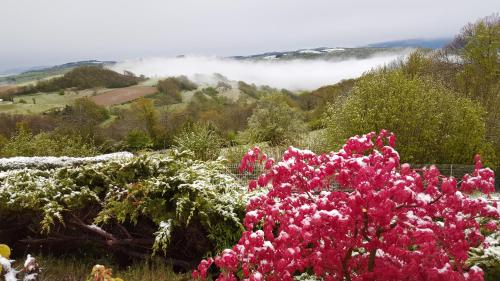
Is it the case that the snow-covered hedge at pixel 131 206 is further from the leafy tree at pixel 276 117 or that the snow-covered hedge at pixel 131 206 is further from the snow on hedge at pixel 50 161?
the leafy tree at pixel 276 117

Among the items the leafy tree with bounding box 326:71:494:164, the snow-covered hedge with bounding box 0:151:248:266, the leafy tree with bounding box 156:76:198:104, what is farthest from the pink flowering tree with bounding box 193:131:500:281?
the leafy tree with bounding box 156:76:198:104

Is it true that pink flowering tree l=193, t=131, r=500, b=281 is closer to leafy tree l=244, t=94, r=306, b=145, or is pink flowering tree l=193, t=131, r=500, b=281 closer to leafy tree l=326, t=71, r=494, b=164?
leafy tree l=326, t=71, r=494, b=164

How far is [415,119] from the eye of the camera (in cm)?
1452

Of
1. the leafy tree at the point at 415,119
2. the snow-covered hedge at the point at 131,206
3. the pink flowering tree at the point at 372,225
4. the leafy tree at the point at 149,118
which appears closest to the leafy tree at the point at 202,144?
the leafy tree at the point at 415,119

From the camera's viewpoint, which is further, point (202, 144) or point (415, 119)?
point (202, 144)

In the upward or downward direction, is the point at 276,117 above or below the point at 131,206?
below

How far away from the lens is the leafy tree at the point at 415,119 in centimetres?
1442

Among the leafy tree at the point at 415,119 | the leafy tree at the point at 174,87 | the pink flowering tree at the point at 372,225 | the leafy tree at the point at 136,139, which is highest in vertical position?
the pink flowering tree at the point at 372,225

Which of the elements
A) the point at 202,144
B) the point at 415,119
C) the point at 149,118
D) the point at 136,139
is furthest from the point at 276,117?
the point at 415,119

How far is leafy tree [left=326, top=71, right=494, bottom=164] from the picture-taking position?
14.4 meters

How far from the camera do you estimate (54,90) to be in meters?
50.8

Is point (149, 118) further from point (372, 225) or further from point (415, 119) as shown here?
point (372, 225)

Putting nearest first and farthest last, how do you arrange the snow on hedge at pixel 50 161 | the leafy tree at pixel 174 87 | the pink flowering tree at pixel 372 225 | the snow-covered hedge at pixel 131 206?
the pink flowering tree at pixel 372 225, the snow-covered hedge at pixel 131 206, the snow on hedge at pixel 50 161, the leafy tree at pixel 174 87

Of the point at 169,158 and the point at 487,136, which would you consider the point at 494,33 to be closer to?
the point at 487,136
